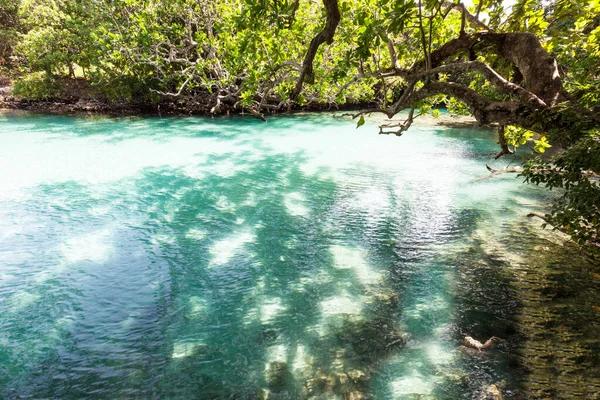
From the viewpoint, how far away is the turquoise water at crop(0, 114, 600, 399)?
5.14 metres

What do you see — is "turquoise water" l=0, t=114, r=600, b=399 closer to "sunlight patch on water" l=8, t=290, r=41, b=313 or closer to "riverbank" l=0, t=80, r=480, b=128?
"sunlight patch on water" l=8, t=290, r=41, b=313

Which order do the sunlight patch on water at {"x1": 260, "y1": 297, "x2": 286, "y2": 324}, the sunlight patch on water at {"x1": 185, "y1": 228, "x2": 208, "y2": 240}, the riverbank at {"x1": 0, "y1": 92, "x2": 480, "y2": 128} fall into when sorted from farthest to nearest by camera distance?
the riverbank at {"x1": 0, "y1": 92, "x2": 480, "y2": 128}
the sunlight patch on water at {"x1": 185, "y1": 228, "x2": 208, "y2": 240}
the sunlight patch on water at {"x1": 260, "y1": 297, "x2": 286, "y2": 324}

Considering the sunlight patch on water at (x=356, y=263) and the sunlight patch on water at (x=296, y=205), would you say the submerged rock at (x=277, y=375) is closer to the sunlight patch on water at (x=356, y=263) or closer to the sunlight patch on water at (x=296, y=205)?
the sunlight patch on water at (x=356, y=263)

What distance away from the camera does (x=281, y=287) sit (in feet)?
24.0

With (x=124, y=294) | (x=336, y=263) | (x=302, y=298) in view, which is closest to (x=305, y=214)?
(x=336, y=263)

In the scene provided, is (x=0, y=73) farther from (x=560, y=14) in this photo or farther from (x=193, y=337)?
(x=560, y=14)

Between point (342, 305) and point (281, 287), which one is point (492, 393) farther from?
point (281, 287)

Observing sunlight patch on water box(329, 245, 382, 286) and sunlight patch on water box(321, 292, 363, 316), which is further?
sunlight patch on water box(329, 245, 382, 286)

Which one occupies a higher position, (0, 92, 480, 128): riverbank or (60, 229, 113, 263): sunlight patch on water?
(0, 92, 480, 128): riverbank

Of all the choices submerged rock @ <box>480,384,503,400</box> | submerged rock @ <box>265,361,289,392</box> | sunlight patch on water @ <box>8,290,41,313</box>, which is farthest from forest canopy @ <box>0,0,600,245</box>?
sunlight patch on water @ <box>8,290,41,313</box>

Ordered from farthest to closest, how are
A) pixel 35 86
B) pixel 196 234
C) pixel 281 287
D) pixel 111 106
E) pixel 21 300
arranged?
pixel 111 106 → pixel 35 86 → pixel 196 234 → pixel 281 287 → pixel 21 300

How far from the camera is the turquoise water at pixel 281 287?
5.14 m


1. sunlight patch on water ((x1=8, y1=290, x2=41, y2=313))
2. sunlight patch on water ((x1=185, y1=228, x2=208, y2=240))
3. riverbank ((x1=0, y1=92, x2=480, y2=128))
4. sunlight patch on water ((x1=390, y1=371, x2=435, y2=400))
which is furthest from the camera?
riverbank ((x1=0, y1=92, x2=480, y2=128))

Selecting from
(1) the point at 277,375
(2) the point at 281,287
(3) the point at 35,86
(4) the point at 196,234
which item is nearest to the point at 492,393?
(1) the point at 277,375
